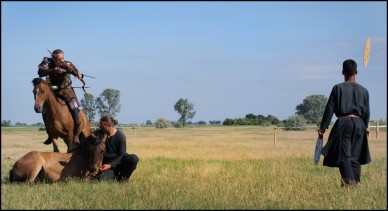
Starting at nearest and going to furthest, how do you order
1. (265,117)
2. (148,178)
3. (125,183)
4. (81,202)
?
(81,202) < (125,183) < (148,178) < (265,117)

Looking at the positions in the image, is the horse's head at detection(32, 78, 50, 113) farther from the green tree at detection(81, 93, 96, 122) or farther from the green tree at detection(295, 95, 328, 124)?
the green tree at detection(295, 95, 328, 124)

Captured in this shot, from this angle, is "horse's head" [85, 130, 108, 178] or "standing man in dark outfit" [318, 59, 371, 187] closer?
"standing man in dark outfit" [318, 59, 371, 187]

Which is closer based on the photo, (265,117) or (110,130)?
(110,130)

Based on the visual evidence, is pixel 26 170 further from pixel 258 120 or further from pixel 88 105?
pixel 258 120

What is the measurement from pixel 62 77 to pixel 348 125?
6519 mm

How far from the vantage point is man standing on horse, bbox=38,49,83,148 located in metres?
11.5

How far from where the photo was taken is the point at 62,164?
33.2 feet

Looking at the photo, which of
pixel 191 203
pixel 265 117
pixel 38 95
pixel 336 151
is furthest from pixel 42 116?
pixel 265 117

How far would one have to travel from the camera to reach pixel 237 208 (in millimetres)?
6992

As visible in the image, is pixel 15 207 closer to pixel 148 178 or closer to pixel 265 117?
pixel 148 178

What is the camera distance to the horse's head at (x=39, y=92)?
1120cm

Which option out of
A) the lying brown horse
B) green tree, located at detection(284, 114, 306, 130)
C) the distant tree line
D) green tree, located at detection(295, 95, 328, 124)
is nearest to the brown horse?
the lying brown horse

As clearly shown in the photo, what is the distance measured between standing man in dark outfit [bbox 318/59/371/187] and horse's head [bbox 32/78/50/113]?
235 inches

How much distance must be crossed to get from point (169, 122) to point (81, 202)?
66.3m
